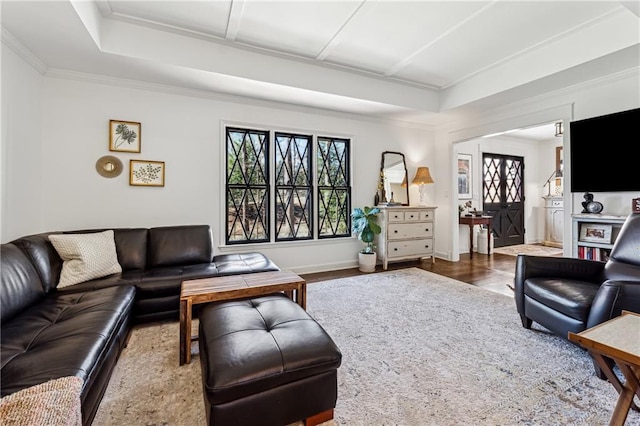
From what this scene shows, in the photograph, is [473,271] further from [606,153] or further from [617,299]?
[617,299]

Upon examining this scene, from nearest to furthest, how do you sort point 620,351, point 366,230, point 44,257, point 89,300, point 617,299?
point 620,351, point 617,299, point 89,300, point 44,257, point 366,230

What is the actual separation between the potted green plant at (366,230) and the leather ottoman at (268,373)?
2918mm

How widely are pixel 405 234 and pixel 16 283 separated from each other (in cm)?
441

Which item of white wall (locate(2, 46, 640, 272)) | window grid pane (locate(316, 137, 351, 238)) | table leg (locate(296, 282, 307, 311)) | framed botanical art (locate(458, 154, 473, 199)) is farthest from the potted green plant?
framed botanical art (locate(458, 154, 473, 199))

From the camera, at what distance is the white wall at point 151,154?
3037mm

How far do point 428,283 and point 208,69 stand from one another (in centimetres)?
371

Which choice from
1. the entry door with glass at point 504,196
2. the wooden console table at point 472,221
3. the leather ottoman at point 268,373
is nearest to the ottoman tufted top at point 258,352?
the leather ottoman at point 268,373

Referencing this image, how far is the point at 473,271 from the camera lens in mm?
4375

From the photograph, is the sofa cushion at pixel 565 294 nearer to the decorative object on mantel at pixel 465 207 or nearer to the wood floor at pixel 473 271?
the wood floor at pixel 473 271

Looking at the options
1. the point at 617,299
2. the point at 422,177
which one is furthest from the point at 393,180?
the point at 617,299

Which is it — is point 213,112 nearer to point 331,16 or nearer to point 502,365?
point 331,16

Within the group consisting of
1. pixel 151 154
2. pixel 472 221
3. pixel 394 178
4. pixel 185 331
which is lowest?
pixel 185 331

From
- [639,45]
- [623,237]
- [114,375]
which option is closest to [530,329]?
[623,237]

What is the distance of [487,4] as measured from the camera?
245 cm
